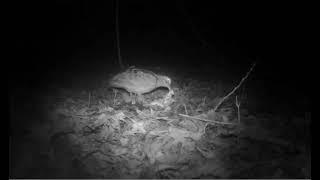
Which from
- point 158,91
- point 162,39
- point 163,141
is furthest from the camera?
point 162,39

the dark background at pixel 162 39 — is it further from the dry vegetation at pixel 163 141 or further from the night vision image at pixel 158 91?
the dry vegetation at pixel 163 141

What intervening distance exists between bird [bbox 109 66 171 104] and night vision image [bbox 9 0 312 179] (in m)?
0.01

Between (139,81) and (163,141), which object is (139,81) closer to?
(139,81)

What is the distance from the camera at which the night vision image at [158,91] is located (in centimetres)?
310

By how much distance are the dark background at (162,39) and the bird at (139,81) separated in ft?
1.45

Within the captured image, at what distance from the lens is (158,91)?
4227 millimetres

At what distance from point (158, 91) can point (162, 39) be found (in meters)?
1.61

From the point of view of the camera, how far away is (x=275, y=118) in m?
3.66

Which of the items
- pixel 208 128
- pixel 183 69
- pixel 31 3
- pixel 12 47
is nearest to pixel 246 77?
pixel 183 69

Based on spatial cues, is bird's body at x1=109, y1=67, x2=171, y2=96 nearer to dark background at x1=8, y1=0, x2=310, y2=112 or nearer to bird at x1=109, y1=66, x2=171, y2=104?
bird at x1=109, y1=66, x2=171, y2=104

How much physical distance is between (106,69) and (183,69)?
1122 mm

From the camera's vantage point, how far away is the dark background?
15.3ft

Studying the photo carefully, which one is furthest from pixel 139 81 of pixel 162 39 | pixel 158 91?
pixel 162 39

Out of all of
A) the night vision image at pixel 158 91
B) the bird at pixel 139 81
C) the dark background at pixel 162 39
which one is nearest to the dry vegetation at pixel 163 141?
the night vision image at pixel 158 91
